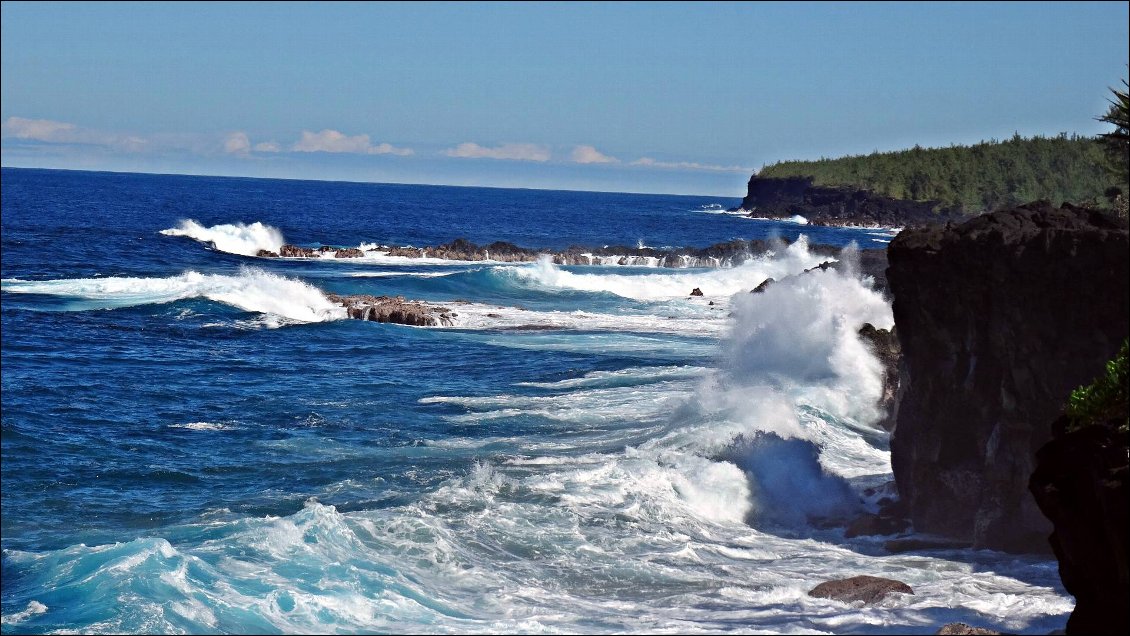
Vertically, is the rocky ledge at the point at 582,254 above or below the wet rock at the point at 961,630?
above

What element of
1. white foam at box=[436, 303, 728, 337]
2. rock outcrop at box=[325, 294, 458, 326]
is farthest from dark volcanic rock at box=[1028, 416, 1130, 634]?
rock outcrop at box=[325, 294, 458, 326]

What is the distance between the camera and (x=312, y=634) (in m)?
11.6

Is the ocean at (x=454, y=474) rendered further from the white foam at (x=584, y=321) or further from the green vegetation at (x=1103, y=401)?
the green vegetation at (x=1103, y=401)

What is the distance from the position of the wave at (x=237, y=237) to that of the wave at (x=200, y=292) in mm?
20923

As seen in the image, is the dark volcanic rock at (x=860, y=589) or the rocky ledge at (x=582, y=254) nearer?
the dark volcanic rock at (x=860, y=589)

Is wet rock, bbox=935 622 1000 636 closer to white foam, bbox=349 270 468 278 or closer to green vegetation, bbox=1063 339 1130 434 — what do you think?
green vegetation, bbox=1063 339 1130 434

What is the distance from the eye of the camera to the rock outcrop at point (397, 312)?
3756cm

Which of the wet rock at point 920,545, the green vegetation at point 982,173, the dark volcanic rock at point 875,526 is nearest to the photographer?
the wet rock at point 920,545

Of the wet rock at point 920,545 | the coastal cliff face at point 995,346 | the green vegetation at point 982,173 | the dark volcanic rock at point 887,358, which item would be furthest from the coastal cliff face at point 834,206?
the wet rock at point 920,545

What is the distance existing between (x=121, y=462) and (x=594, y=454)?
7532 millimetres

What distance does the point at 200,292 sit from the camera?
133ft

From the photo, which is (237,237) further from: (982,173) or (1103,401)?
(1103,401)

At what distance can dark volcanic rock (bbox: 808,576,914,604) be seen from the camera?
42.2 ft

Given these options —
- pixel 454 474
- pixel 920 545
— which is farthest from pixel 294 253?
pixel 920 545
